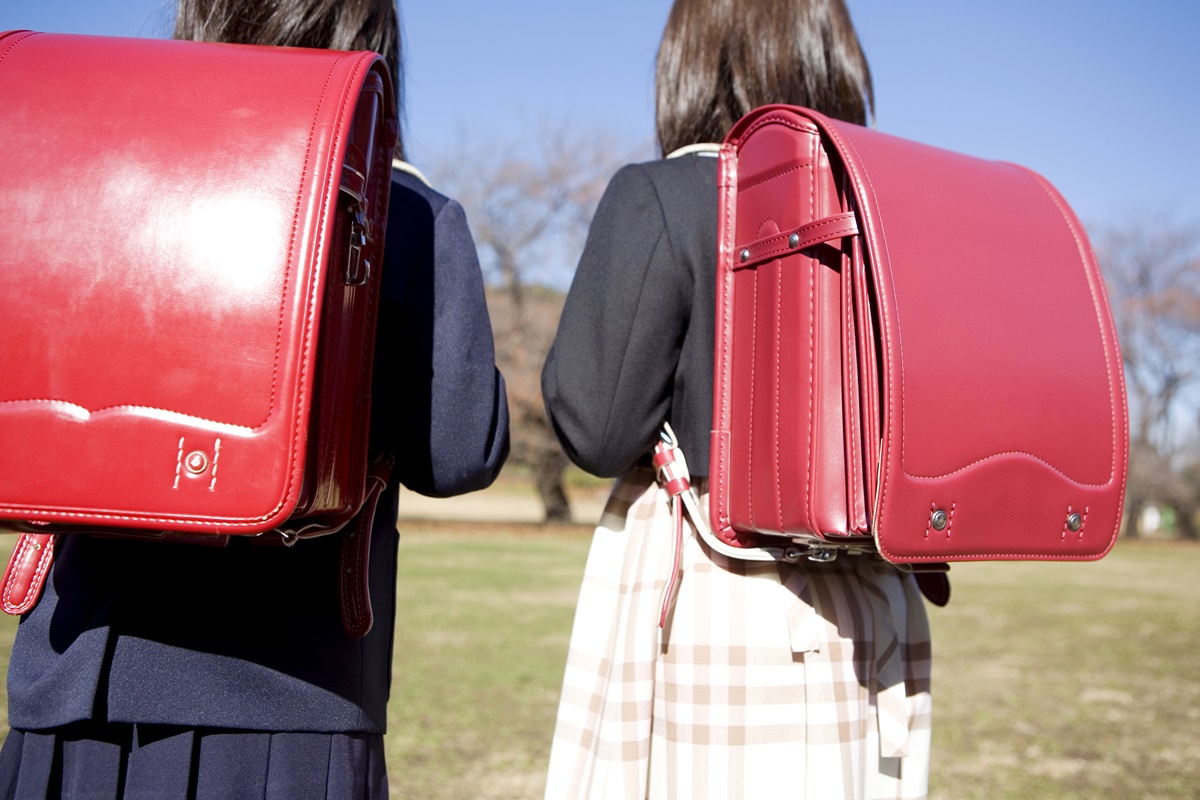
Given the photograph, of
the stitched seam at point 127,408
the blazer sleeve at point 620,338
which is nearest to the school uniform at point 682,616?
the blazer sleeve at point 620,338

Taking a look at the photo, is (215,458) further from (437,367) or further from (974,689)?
(974,689)

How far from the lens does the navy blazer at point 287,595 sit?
4.29 ft

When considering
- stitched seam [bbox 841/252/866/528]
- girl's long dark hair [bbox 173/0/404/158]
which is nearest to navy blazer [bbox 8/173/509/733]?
girl's long dark hair [bbox 173/0/404/158]

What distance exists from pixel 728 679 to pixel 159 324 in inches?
39.2

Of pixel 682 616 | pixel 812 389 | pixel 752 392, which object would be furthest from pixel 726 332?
pixel 682 616

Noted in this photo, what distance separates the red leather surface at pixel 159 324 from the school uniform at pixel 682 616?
0.58m

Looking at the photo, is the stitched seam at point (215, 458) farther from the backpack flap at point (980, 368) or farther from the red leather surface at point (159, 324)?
the backpack flap at point (980, 368)

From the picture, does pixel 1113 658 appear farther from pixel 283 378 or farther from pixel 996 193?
pixel 283 378

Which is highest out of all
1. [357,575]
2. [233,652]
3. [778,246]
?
[778,246]

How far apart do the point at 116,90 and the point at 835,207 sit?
0.98 metres

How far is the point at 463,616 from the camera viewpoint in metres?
7.41

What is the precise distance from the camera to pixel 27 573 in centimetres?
136

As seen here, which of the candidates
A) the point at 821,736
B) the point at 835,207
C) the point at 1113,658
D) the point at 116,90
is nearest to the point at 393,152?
the point at 116,90

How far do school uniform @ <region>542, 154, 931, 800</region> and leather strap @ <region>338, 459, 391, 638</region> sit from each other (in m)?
0.37
